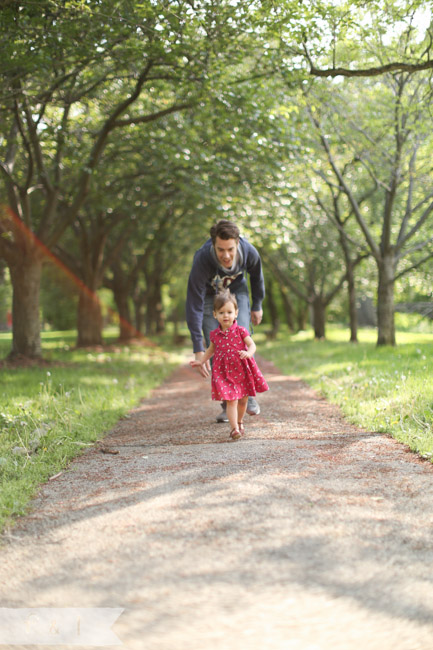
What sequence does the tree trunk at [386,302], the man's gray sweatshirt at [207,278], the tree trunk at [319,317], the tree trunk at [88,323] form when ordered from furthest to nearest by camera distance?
the tree trunk at [319,317]
the tree trunk at [88,323]
the tree trunk at [386,302]
the man's gray sweatshirt at [207,278]

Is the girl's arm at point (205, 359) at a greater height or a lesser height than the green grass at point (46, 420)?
greater

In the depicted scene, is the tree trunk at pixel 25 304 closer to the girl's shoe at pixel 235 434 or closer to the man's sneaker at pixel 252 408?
the man's sneaker at pixel 252 408

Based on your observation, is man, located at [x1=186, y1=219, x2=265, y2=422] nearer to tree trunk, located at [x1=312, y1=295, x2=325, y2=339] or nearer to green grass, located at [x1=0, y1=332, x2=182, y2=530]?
green grass, located at [x1=0, y1=332, x2=182, y2=530]

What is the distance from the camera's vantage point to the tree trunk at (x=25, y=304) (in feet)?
41.5

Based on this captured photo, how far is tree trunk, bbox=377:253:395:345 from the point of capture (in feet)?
41.0

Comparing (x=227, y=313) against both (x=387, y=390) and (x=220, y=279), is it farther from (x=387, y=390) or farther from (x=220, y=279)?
(x=387, y=390)

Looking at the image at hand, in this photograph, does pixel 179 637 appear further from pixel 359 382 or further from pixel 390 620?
pixel 359 382

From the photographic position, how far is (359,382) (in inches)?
301

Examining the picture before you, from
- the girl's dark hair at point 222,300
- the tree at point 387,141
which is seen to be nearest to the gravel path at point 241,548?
the girl's dark hair at point 222,300

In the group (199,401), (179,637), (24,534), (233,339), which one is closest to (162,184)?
(199,401)

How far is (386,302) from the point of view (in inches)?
501

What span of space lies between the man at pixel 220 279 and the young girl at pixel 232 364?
0.26 meters

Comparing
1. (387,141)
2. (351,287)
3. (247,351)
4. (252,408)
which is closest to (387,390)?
(252,408)

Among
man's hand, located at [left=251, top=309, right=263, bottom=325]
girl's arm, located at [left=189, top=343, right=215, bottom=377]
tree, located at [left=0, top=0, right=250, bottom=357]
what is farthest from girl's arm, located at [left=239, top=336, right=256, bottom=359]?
tree, located at [left=0, top=0, right=250, bottom=357]
